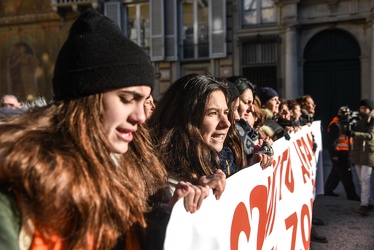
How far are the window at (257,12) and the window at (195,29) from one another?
1.48 metres

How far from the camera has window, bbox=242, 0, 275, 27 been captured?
523 inches

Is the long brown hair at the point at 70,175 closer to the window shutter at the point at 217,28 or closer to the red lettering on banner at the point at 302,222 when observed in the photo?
the red lettering on banner at the point at 302,222

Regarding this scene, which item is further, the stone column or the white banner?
the stone column

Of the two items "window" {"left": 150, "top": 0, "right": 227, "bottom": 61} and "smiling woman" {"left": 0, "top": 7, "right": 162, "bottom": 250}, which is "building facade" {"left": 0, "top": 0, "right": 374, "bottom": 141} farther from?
"smiling woman" {"left": 0, "top": 7, "right": 162, "bottom": 250}

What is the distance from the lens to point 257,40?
1331cm

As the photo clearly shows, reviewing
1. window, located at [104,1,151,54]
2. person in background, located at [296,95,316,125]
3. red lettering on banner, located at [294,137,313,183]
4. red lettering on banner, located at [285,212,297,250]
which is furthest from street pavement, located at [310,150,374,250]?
window, located at [104,1,151,54]

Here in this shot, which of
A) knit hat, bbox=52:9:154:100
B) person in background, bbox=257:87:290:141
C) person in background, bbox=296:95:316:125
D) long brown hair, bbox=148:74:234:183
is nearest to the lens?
knit hat, bbox=52:9:154:100

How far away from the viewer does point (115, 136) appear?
4.06ft

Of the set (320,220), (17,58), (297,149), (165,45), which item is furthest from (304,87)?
(17,58)

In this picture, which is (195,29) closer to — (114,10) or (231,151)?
(114,10)

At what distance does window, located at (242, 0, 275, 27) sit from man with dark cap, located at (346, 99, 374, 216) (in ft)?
27.0

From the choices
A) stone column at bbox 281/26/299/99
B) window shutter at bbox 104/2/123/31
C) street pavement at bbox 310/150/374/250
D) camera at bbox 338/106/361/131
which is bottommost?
street pavement at bbox 310/150/374/250

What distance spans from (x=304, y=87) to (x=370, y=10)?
10.0 feet

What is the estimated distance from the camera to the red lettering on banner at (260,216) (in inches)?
68.6
